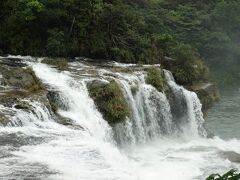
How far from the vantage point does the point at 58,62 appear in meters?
20.2

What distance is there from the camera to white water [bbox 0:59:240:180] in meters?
10.2

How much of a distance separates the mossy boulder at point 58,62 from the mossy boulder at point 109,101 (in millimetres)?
2538

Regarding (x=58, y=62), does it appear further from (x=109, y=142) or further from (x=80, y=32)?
(x=109, y=142)

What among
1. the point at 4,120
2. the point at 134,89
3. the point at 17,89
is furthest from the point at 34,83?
the point at 134,89

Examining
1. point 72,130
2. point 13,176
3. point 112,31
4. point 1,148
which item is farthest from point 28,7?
point 13,176

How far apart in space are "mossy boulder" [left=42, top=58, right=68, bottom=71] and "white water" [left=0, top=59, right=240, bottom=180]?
458 millimetres

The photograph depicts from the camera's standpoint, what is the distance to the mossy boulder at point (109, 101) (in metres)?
16.7

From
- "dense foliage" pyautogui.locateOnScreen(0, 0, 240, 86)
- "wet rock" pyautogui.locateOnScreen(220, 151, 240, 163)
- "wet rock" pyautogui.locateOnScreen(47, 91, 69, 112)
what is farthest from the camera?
"dense foliage" pyautogui.locateOnScreen(0, 0, 240, 86)

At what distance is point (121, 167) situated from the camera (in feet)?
34.7

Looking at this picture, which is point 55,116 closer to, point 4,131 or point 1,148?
point 4,131

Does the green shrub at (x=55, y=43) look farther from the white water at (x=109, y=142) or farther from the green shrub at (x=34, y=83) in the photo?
the green shrub at (x=34, y=83)

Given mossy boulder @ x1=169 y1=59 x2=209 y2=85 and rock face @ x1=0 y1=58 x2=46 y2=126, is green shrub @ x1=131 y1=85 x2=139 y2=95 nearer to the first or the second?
rock face @ x1=0 y1=58 x2=46 y2=126

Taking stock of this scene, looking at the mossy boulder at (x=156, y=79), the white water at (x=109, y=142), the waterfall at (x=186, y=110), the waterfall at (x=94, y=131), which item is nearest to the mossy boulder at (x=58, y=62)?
the waterfall at (x=94, y=131)

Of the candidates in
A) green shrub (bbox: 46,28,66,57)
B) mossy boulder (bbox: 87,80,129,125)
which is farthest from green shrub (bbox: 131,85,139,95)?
green shrub (bbox: 46,28,66,57)
